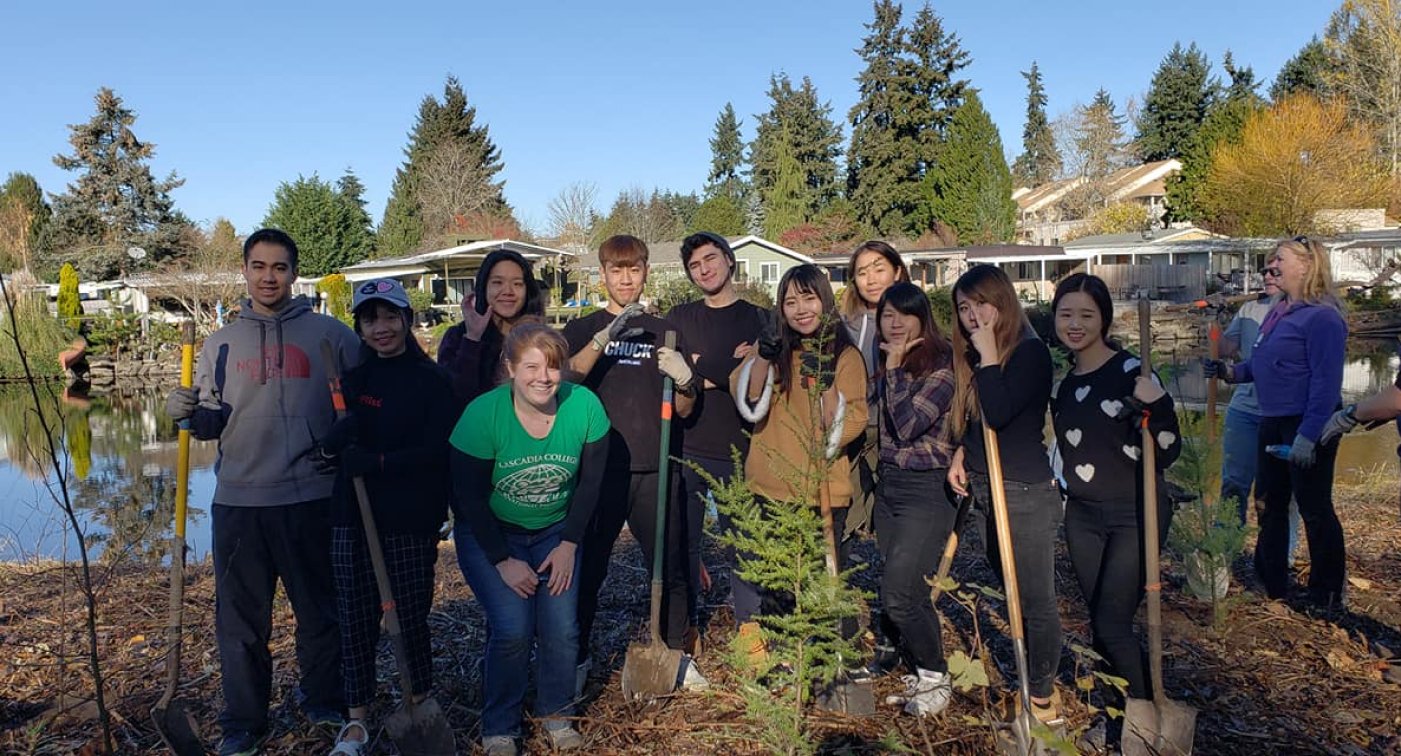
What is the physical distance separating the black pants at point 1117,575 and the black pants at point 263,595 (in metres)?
3.12

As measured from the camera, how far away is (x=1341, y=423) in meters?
4.41

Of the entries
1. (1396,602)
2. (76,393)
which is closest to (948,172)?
(76,393)

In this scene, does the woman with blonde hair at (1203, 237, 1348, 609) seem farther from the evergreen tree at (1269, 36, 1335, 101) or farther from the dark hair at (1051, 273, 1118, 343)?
the evergreen tree at (1269, 36, 1335, 101)

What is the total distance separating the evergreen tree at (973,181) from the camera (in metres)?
52.2

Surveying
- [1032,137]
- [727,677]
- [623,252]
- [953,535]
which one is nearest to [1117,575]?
[953,535]

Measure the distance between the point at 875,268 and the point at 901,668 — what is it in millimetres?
2001

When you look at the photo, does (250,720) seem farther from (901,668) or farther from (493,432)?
(901,668)

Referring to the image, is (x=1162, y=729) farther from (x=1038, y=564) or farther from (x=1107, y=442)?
(x=1107, y=442)

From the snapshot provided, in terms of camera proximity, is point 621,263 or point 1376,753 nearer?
point 1376,753

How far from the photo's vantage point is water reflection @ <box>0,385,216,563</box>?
9.32m

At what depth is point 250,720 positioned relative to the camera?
3.83 meters

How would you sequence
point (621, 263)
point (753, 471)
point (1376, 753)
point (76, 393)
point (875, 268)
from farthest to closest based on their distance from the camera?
1. point (76, 393)
2. point (875, 268)
3. point (621, 263)
4. point (753, 471)
5. point (1376, 753)

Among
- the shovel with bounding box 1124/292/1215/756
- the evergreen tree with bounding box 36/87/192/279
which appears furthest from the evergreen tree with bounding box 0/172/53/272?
the shovel with bounding box 1124/292/1215/756

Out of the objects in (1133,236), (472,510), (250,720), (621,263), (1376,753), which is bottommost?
(1376,753)
